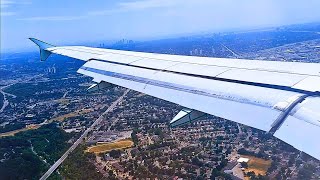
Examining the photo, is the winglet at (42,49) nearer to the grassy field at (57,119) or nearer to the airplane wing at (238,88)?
the airplane wing at (238,88)

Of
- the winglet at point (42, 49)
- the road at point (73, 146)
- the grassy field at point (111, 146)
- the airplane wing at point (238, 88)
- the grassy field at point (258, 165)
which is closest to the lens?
the airplane wing at point (238, 88)

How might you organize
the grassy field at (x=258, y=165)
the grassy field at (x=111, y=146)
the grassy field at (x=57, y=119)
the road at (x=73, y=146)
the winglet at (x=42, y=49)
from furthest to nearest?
the grassy field at (x=57, y=119) → the grassy field at (x=111, y=146) → the road at (x=73, y=146) → the grassy field at (x=258, y=165) → the winglet at (x=42, y=49)

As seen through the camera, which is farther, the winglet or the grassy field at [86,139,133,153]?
the grassy field at [86,139,133,153]

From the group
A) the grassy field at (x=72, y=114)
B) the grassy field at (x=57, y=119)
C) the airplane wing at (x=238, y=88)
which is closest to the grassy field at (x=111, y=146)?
the grassy field at (x=57, y=119)

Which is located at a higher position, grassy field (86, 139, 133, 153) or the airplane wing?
the airplane wing

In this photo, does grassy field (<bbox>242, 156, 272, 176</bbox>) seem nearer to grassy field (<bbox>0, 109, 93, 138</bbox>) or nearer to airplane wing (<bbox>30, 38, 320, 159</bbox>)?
airplane wing (<bbox>30, 38, 320, 159</bbox>)

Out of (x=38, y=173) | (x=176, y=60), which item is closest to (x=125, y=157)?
(x=38, y=173)

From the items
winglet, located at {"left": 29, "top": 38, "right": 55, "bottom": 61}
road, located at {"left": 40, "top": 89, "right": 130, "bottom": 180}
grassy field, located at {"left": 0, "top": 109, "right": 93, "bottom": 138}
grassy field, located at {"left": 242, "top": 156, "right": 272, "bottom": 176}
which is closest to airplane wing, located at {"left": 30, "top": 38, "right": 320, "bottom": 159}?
winglet, located at {"left": 29, "top": 38, "right": 55, "bottom": 61}

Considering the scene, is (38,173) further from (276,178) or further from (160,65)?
(160,65)
